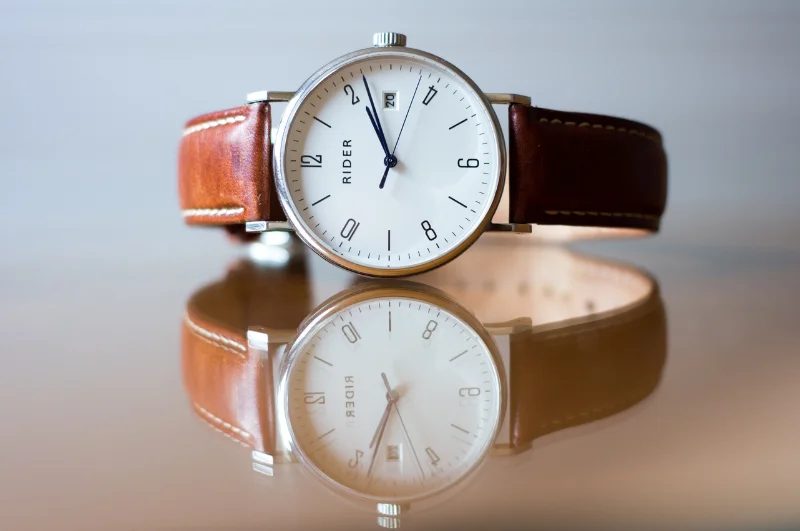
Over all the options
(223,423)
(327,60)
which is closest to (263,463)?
(223,423)

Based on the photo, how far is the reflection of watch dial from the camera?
621 mm

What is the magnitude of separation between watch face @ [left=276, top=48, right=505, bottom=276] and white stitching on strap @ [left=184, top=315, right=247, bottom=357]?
0.67 feet

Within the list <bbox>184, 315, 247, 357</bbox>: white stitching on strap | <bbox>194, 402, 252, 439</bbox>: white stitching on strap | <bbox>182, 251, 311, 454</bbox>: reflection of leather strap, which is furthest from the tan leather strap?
<bbox>194, 402, 252, 439</bbox>: white stitching on strap

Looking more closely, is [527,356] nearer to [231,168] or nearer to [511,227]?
[511,227]

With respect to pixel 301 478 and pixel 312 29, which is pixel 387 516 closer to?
pixel 301 478

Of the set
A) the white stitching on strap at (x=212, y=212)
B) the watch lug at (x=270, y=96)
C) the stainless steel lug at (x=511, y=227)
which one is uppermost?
the watch lug at (x=270, y=96)

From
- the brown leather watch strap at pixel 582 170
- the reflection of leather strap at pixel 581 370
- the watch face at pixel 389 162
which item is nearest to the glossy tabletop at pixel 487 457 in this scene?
the reflection of leather strap at pixel 581 370

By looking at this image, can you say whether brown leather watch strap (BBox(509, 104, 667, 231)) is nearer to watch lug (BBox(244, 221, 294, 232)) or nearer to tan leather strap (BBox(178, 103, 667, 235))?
tan leather strap (BBox(178, 103, 667, 235))

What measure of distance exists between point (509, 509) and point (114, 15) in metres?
2.21

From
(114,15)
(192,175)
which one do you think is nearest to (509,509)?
(192,175)

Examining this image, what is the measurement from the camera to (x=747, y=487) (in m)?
0.54

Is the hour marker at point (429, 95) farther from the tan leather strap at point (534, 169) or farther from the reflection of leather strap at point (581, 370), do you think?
the reflection of leather strap at point (581, 370)

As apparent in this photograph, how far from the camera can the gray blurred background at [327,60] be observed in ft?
7.50

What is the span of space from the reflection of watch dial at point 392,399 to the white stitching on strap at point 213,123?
0.44m
